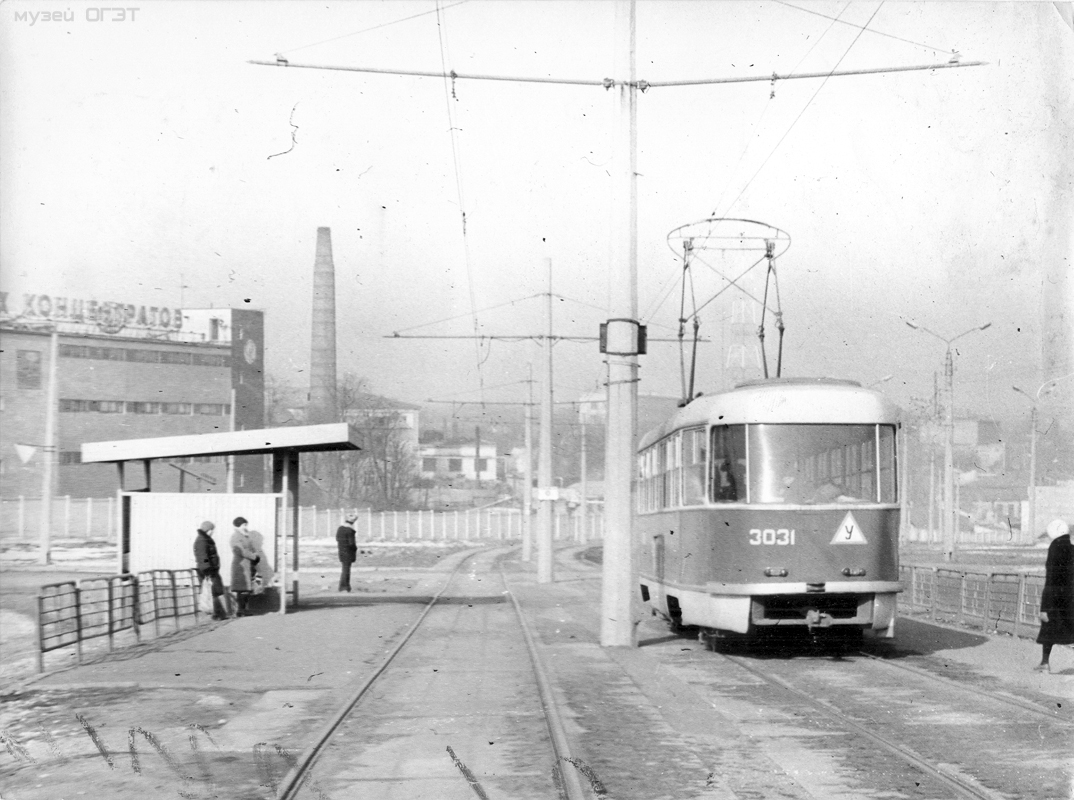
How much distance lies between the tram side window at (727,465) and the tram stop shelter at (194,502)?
6992mm

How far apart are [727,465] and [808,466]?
2.91ft

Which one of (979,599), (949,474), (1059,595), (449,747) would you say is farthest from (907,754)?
(949,474)

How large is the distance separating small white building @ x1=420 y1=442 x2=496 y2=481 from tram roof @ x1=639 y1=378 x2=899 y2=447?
79420 mm

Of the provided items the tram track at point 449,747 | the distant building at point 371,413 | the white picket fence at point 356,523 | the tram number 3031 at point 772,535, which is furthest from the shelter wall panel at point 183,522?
the distant building at point 371,413

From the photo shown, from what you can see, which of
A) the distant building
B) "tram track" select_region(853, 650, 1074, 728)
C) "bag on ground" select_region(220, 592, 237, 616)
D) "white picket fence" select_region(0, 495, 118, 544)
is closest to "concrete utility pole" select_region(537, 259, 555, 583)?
"bag on ground" select_region(220, 592, 237, 616)

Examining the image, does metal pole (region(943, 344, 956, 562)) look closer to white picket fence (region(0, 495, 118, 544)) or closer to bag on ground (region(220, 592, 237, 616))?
bag on ground (region(220, 592, 237, 616))

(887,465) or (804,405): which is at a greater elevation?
(804,405)

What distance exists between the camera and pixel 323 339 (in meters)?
74.6

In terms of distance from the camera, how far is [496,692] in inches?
457

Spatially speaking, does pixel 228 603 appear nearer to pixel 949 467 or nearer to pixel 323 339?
pixel 949 467

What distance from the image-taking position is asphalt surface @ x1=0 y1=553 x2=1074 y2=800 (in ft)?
25.9

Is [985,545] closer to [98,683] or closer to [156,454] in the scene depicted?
[156,454]

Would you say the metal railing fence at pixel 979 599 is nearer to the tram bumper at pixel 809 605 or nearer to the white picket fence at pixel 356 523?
the tram bumper at pixel 809 605

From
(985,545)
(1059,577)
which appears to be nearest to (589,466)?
(985,545)
